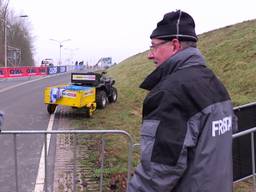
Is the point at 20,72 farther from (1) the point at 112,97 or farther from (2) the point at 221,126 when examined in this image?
(2) the point at 221,126

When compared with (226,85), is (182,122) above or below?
above

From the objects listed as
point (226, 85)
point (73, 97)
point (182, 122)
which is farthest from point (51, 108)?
point (182, 122)

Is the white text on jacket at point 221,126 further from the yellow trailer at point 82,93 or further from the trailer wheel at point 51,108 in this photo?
the trailer wheel at point 51,108

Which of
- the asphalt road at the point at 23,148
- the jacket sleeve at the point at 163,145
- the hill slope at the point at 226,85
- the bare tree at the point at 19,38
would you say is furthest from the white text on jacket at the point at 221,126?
the bare tree at the point at 19,38

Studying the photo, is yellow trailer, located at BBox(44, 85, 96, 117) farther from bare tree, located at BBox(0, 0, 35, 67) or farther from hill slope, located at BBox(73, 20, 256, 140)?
bare tree, located at BBox(0, 0, 35, 67)

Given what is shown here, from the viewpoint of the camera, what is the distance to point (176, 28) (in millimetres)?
2746

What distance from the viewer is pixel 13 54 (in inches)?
3093

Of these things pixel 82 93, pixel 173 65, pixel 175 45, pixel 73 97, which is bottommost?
pixel 73 97

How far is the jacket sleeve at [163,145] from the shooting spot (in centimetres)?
249

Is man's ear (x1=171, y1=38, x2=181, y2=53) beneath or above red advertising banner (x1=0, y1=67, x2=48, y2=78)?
above

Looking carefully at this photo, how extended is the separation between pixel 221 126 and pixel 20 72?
154 ft

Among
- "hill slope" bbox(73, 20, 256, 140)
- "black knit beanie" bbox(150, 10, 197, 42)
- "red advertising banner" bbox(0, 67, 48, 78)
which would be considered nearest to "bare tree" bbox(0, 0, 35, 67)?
"red advertising banner" bbox(0, 67, 48, 78)

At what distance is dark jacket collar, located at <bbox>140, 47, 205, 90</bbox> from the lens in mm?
2725

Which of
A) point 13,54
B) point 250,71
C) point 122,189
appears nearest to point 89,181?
point 122,189
